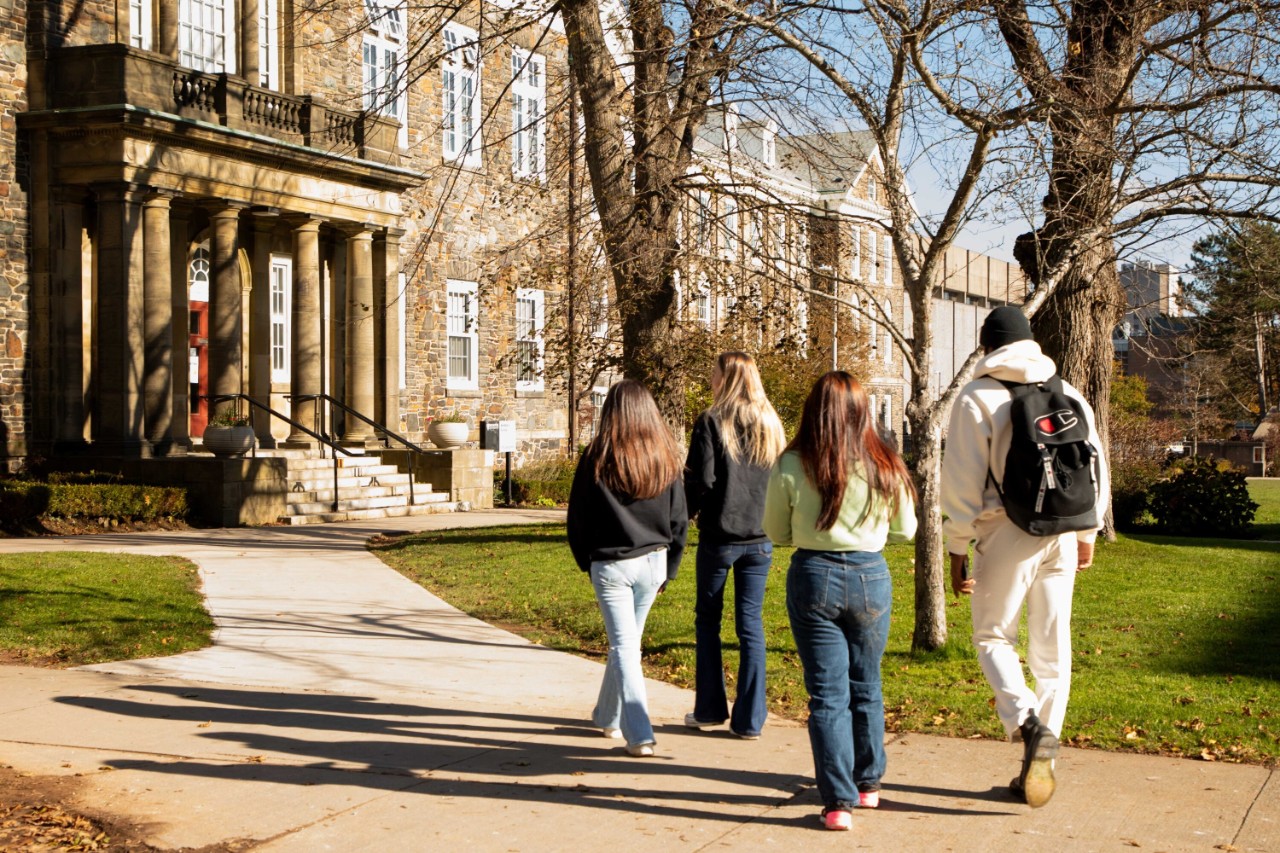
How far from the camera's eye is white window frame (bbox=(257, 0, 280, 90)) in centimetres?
2416

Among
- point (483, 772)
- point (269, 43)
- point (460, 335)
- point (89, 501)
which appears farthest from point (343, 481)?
point (483, 772)

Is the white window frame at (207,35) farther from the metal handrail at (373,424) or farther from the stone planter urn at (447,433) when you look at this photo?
the stone planter urn at (447,433)

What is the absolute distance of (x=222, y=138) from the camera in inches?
832

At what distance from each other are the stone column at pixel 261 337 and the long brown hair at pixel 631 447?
17.4 m

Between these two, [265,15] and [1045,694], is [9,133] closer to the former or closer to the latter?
[265,15]

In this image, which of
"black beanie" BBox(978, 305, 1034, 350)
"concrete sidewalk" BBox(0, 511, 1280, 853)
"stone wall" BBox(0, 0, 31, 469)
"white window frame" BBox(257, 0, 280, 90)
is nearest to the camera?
"concrete sidewalk" BBox(0, 511, 1280, 853)

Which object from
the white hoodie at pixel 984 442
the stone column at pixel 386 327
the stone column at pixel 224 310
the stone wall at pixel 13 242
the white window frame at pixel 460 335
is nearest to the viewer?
the white hoodie at pixel 984 442

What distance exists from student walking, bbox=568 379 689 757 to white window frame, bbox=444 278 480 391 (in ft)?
69.6

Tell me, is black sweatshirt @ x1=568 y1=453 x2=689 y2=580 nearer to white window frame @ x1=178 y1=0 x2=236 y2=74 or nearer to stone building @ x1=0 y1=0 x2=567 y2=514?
stone building @ x1=0 y1=0 x2=567 y2=514

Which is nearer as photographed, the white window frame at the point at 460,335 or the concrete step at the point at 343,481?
the concrete step at the point at 343,481

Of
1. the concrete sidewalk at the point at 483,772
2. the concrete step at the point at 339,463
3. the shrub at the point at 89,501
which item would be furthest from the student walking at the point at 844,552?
the concrete step at the point at 339,463

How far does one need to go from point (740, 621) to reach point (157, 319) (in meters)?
15.6

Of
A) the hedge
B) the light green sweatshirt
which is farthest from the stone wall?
the light green sweatshirt

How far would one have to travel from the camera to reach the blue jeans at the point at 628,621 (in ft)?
22.0
